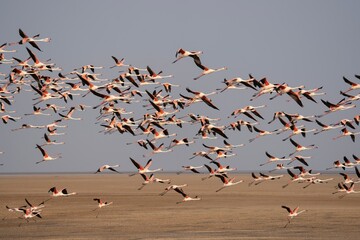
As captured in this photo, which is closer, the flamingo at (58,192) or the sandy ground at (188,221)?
the sandy ground at (188,221)

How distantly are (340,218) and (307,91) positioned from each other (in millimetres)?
11573

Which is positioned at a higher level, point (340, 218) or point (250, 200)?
point (250, 200)

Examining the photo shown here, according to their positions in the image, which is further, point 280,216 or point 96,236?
point 280,216

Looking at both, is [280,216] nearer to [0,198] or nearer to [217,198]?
[217,198]

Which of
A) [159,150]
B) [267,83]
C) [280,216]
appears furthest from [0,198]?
[267,83]

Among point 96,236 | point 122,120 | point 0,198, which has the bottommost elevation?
point 96,236

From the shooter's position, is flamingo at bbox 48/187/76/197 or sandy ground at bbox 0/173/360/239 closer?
sandy ground at bbox 0/173/360/239

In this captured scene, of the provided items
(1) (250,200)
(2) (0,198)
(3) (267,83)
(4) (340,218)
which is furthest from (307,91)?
(2) (0,198)

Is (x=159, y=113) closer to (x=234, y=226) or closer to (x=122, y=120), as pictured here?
(x=122, y=120)

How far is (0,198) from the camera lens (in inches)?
3150

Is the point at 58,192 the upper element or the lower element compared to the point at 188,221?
upper

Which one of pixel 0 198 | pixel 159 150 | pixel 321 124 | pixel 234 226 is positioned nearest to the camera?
pixel 234 226

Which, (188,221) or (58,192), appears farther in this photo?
(58,192)

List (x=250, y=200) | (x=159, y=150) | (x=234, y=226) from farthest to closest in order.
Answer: (x=250, y=200), (x=159, y=150), (x=234, y=226)
